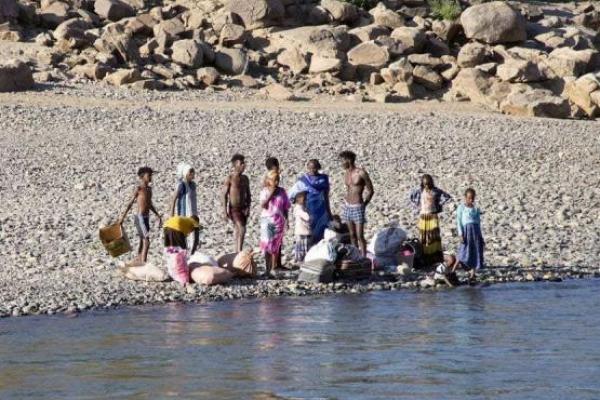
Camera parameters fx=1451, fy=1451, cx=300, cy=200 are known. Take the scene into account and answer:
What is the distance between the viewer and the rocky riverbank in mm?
32969

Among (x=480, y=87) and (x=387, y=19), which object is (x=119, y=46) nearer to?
(x=387, y=19)

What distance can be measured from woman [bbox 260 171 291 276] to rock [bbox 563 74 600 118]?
1825 cm

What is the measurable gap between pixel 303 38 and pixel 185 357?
24.3 m

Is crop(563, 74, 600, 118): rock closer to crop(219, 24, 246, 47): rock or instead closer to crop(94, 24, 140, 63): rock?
crop(219, 24, 246, 47): rock

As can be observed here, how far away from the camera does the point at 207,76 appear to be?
3312 cm

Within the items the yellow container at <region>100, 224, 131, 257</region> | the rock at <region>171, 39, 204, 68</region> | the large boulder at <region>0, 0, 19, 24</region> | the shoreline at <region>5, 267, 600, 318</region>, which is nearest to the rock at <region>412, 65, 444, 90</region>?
the rock at <region>171, 39, 204, 68</region>

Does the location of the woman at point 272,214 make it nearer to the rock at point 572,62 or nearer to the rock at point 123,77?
the rock at point 123,77

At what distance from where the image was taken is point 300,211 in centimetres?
1638

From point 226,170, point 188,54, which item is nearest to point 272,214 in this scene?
point 226,170

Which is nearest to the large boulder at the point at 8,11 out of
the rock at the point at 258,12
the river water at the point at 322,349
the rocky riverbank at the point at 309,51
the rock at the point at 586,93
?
the rocky riverbank at the point at 309,51

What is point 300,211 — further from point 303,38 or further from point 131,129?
point 303,38

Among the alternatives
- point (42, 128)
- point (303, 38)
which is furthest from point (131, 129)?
point (303, 38)

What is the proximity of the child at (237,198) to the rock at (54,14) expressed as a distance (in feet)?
68.9

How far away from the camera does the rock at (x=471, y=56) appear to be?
35281 mm
